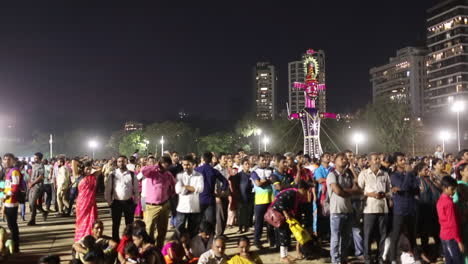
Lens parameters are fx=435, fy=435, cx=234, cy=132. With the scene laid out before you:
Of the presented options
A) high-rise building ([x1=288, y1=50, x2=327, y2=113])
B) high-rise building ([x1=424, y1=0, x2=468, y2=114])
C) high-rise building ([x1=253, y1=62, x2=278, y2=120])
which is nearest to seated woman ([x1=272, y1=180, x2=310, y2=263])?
high-rise building ([x1=424, y1=0, x2=468, y2=114])

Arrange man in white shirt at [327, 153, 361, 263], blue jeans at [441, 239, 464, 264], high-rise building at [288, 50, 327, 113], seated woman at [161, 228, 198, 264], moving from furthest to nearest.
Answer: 1. high-rise building at [288, 50, 327, 113]
2. man in white shirt at [327, 153, 361, 263]
3. seated woman at [161, 228, 198, 264]
4. blue jeans at [441, 239, 464, 264]

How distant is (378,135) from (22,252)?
52310 millimetres

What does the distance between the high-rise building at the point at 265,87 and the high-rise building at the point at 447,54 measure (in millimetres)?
92763

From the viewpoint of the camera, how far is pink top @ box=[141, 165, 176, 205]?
828cm

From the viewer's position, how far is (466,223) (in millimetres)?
7090

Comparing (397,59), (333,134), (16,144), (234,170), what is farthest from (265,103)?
(234,170)

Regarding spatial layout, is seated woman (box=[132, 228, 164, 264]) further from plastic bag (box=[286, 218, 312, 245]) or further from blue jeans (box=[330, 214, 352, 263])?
blue jeans (box=[330, 214, 352, 263])

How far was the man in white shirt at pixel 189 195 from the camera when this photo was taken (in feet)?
27.3

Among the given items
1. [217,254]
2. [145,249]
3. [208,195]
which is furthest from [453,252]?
[145,249]

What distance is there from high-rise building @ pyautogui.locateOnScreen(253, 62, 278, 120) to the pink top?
578ft

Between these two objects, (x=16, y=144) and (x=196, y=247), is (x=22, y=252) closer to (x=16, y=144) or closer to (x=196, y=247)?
(x=196, y=247)

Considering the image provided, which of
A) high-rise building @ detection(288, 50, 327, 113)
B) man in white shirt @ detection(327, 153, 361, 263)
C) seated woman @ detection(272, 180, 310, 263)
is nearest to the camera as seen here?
man in white shirt @ detection(327, 153, 361, 263)

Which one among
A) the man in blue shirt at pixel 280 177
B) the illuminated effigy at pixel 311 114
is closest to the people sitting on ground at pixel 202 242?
the man in blue shirt at pixel 280 177

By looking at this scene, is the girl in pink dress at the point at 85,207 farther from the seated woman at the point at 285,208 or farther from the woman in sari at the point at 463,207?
the woman in sari at the point at 463,207
